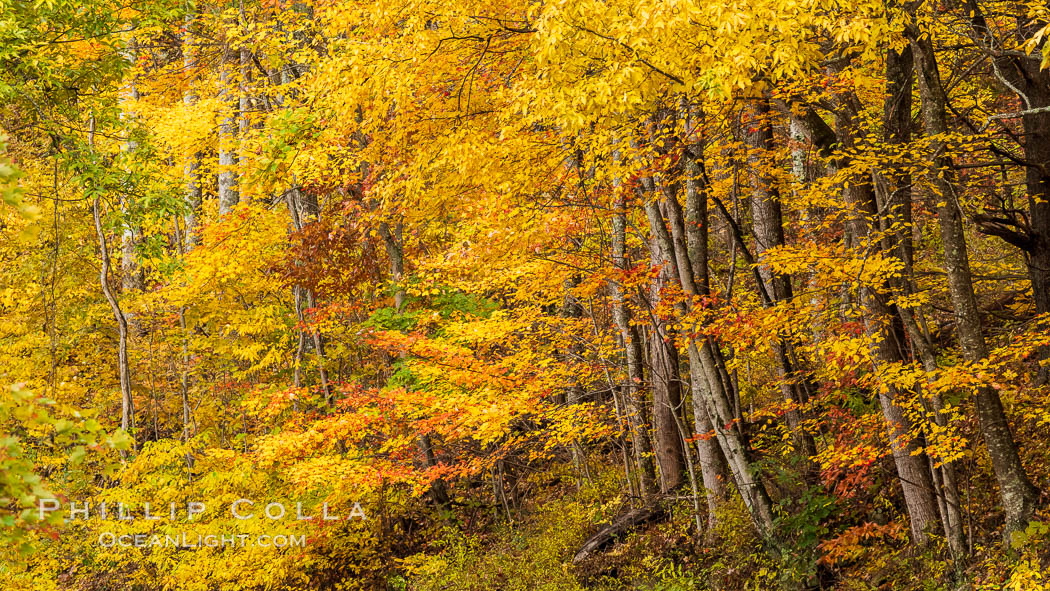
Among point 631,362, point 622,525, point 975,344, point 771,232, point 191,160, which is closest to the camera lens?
point 975,344

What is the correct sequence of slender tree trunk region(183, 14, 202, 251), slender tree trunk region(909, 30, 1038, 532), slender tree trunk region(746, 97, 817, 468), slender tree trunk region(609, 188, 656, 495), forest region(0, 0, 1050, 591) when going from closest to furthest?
slender tree trunk region(909, 30, 1038, 532) → forest region(0, 0, 1050, 591) → slender tree trunk region(746, 97, 817, 468) → slender tree trunk region(609, 188, 656, 495) → slender tree trunk region(183, 14, 202, 251)

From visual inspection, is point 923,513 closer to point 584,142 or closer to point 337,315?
point 584,142

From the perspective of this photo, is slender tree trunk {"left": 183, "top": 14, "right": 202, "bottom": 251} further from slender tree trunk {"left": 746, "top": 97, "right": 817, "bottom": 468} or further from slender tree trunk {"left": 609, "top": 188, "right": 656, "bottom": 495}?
slender tree trunk {"left": 746, "top": 97, "right": 817, "bottom": 468}

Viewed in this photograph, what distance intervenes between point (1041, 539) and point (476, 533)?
853 cm

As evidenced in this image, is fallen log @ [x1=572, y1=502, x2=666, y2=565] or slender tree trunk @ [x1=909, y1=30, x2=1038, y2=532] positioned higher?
slender tree trunk @ [x1=909, y1=30, x2=1038, y2=532]

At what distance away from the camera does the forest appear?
6586 mm

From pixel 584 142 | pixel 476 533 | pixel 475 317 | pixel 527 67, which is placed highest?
pixel 527 67

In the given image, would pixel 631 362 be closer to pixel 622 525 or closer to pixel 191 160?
pixel 622 525

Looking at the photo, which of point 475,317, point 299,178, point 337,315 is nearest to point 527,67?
point 475,317

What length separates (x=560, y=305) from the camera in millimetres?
14141

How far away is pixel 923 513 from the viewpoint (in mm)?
7457

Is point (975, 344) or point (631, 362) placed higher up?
point (631, 362)

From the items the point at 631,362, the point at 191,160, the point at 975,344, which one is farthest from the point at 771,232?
the point at 191,160

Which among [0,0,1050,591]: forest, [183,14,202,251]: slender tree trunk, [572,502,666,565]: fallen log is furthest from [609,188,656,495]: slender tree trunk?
[183,14,202,251]: slender tree trunk
